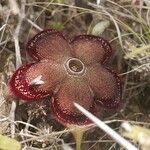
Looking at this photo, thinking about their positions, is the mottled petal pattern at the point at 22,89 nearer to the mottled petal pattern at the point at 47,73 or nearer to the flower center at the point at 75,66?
the mottled petal pattern at the point at 47,73

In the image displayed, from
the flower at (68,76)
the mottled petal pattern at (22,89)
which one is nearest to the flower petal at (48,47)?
the flower at (68,76)

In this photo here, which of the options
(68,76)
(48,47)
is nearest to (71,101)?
(68,76)

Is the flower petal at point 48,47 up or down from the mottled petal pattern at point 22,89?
up

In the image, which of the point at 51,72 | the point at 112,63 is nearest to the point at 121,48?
the point at 112,63

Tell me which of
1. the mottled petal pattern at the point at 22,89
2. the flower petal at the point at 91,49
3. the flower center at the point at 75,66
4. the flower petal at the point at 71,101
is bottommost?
the flower petal at the point at 71,101

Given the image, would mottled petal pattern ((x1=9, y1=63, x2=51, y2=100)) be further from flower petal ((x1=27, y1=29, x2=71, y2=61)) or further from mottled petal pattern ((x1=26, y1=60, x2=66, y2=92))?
flower petal ((x1=27, y1=29, x2=71, y2=61))

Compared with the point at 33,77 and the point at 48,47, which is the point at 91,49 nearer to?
the point at 48,47

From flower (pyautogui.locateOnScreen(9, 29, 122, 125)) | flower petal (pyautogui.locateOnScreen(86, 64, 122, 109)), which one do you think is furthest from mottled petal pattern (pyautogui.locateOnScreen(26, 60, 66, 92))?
flower petal (pyautogui.locateOnScreen(86, 64, 122, 109))

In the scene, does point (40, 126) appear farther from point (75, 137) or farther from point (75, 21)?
point (75, 21)
